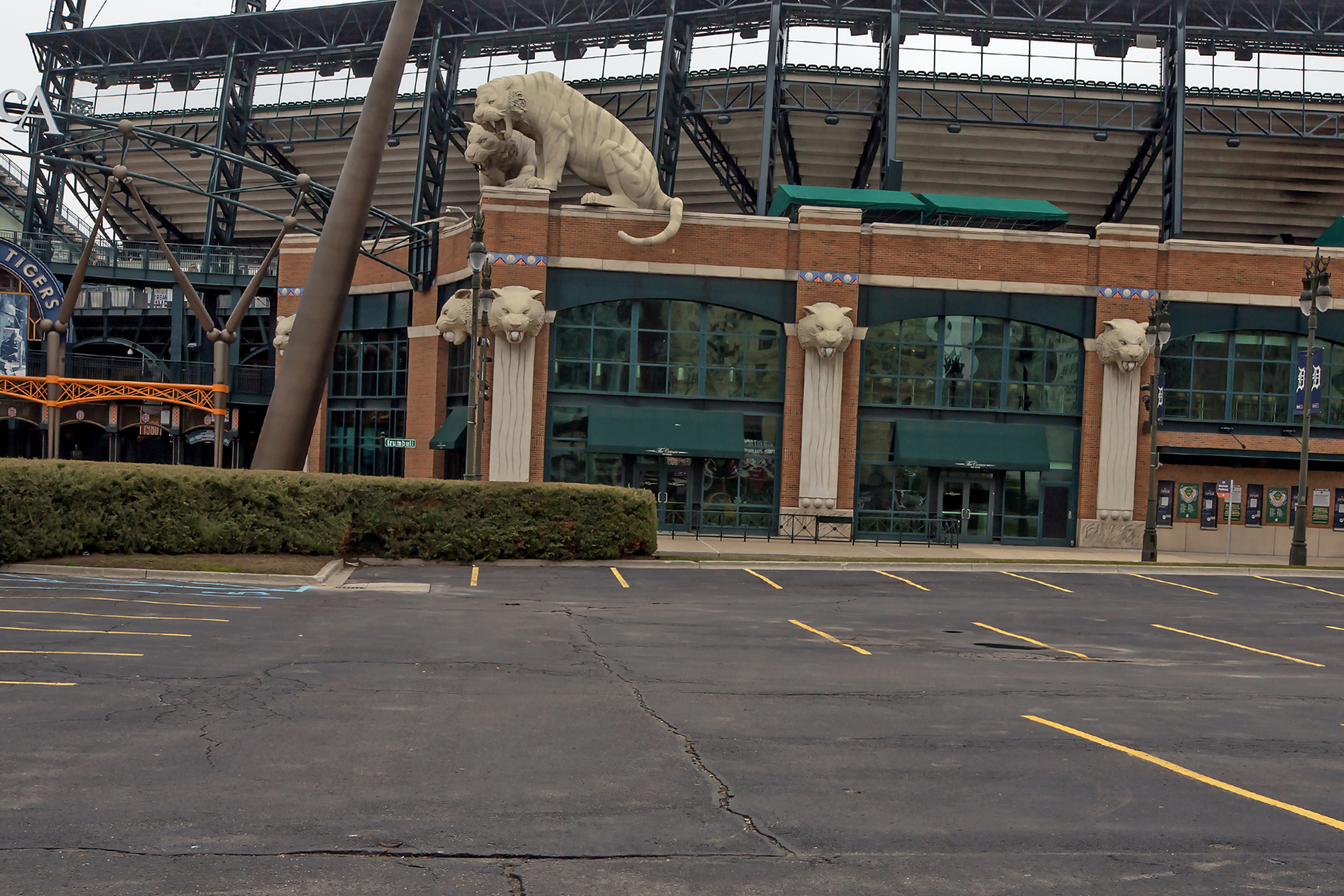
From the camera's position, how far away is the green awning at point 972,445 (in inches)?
1363

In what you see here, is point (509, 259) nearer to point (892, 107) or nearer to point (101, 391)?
point (101, 391)

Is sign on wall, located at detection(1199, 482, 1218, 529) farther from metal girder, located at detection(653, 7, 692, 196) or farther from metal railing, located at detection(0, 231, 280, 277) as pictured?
metal railing, located at detection(0, 231, 280, 277)

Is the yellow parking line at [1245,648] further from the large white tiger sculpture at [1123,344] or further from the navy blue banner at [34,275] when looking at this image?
the navy blue banner at [34,275]

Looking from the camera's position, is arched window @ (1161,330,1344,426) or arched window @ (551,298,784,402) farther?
arched window @ (1161,330,1344,426)

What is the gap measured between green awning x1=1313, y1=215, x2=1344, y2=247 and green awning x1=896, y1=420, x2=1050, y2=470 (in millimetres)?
14703

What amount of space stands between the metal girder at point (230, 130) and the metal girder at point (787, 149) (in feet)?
81.3

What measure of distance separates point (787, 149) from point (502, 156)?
16.3m

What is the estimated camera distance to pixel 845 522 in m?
33.5

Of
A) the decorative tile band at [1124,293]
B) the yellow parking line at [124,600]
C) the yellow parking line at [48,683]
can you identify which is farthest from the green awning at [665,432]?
the yellow parking line at [48,683]

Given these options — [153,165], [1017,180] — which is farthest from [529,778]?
[153,165]

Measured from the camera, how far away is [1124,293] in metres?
35.0

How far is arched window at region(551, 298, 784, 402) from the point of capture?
114 ft

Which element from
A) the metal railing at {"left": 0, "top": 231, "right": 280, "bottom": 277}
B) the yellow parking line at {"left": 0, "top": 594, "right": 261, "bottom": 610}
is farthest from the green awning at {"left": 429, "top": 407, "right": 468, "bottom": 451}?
the yellow parking line at {"left": 0, "top": 594, "right": 261, "bottom": 610}

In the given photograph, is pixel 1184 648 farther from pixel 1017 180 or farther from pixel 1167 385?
pixel 1017 180
